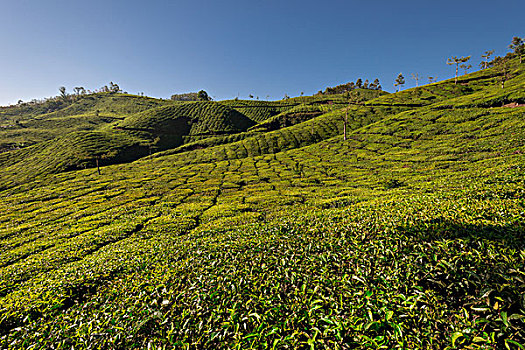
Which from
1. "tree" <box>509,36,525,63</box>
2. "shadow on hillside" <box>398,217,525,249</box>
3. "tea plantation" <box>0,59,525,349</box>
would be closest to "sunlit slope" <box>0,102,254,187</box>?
"tea plantation" <box>0,59,525,349</box>

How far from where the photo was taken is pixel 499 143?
40.2m

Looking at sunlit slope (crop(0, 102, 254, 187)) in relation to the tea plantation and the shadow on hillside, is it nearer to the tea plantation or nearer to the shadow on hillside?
the tea plantation

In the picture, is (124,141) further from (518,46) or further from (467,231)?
(518,46)

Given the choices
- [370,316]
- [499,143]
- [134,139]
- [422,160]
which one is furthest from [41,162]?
[499,143]

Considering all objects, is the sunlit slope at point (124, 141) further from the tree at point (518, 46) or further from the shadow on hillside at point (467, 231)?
the tree at point (518, 46)

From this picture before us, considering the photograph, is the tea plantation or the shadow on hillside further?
the shadow on hillside

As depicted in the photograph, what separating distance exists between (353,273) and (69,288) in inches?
576

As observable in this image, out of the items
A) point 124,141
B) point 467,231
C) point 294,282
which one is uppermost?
point 124,141

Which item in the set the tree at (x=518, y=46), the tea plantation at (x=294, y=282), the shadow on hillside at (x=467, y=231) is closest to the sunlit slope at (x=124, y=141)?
the tea plantation at (x=294, y=282)

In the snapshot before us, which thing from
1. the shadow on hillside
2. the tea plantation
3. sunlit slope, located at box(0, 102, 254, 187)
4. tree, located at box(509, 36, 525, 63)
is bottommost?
the tea plantation

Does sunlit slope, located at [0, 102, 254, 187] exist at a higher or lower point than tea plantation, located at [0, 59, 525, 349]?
higher

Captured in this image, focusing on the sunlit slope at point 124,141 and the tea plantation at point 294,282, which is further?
the sunlit slope at point 124,141

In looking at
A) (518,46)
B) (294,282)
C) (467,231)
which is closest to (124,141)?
(294,282)

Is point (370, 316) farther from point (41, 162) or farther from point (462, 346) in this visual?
point (41, 162)
